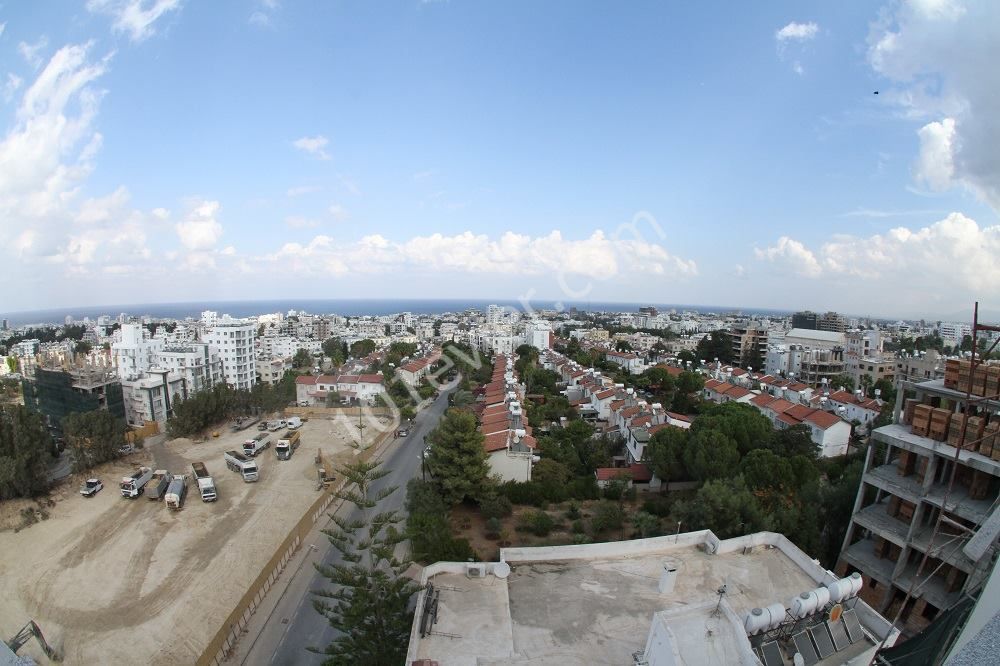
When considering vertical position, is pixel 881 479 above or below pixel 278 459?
above

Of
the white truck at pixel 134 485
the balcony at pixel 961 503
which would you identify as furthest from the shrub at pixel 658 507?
the white truck at pixel 134 485

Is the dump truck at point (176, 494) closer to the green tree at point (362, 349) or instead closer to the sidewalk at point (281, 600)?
the sidewalk at point (281, 600)

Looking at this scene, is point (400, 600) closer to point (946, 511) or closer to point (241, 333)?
point (946, 511)

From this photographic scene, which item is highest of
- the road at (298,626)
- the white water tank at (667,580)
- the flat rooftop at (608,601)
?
the white water tank at (667,580)

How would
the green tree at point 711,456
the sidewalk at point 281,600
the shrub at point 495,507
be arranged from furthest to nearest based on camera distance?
the green tree at point 711,456 < the shrub at point 495,507 < the sidewalk at point 281,600

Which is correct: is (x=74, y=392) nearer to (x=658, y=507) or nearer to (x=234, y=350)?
(x=234, y=350)

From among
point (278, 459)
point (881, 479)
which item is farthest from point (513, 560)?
point (278, 459)
